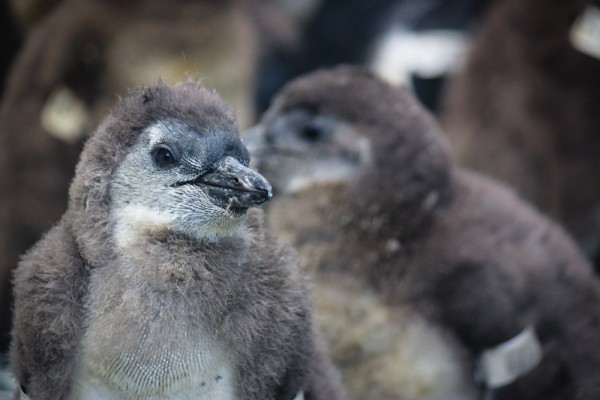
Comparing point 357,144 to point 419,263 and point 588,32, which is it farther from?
point 588,32

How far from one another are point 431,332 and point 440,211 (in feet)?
0.94

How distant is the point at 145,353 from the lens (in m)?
1.52

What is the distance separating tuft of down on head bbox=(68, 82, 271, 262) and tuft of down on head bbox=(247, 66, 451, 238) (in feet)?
2.75

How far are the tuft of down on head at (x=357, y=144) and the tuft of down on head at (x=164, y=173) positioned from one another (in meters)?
0.84

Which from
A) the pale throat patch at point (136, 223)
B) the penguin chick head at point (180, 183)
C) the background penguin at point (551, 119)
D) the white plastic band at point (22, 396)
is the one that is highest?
the penguin chick head at point (180, 183)

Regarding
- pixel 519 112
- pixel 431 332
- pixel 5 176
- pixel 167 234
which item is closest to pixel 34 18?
pixel 5 176

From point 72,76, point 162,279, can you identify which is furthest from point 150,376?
point 72,76

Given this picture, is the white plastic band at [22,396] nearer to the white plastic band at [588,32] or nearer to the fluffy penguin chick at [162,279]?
the fluffy penguin chick at [162,279]

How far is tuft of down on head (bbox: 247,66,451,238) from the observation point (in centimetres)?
242

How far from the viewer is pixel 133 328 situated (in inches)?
60.3

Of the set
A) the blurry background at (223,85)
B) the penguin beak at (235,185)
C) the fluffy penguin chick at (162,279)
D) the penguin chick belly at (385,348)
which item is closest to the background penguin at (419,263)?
the penguin chick belly at (385,348)

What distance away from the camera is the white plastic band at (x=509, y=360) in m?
2.27

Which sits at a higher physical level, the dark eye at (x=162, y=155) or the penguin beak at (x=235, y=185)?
the dark eye at (x=162, y=155)

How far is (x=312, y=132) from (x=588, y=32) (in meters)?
1.31
